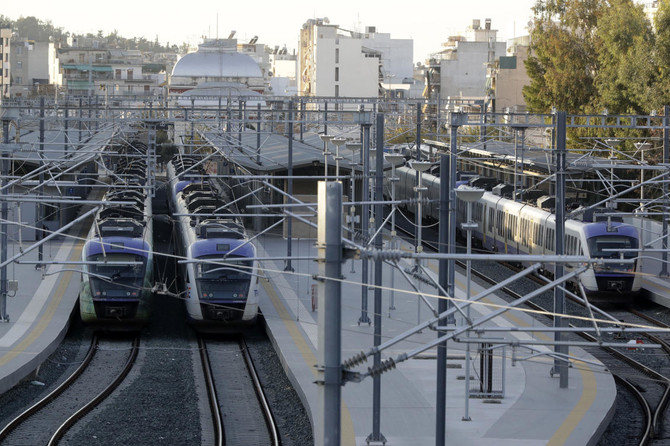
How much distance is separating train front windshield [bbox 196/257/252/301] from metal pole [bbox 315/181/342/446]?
14.1 m

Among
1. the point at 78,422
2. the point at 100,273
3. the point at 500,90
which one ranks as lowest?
the point at 78,422

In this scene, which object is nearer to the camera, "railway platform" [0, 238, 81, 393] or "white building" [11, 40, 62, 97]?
"railway platform" [0, 238, 81, 393]

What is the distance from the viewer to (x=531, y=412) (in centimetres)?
1712

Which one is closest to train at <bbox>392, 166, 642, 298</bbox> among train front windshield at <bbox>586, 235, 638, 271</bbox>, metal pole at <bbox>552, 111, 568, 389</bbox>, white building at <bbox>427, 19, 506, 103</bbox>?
train front windshield at <bbox>586, 235, 638, 271</bbox>

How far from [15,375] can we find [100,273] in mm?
4322

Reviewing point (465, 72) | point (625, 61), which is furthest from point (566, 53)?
point (465, 72)

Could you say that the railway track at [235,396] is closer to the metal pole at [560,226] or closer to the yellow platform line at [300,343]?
the yellow platform line at [300,343]

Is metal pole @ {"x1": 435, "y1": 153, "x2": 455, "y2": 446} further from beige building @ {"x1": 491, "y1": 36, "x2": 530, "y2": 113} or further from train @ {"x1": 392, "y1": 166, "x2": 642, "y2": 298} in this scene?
A: beige building @ {"x1": 491, "y1": 36, "x2": 530, "y2": 113}

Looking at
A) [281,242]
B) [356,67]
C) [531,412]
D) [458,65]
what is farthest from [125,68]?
[531,412]

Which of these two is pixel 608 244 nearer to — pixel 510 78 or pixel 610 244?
pixel 610 244

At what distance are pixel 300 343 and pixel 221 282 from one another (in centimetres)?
233

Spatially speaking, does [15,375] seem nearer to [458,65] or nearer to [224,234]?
[224,234]

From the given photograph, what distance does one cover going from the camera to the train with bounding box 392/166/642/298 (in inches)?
1086

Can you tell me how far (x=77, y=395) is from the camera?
19.0 meters
